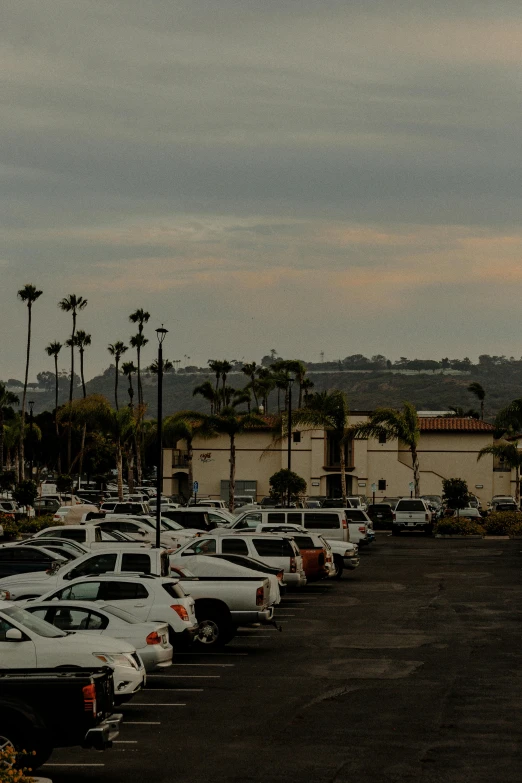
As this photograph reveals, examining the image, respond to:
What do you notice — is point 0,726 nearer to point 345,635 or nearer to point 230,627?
point 230,627

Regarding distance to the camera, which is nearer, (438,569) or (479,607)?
(479,607)

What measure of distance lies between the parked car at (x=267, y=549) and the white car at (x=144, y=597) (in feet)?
34.7

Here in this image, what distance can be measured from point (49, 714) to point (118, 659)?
312 cm

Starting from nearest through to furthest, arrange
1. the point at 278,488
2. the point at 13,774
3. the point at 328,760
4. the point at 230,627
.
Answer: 1. the point at 13,774
2. the point at 328,760
3. the point at 230,627
4. the point at 278,488

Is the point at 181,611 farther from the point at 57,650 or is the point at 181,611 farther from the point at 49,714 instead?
the point at 49,714

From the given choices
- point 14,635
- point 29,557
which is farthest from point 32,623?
point 29,557

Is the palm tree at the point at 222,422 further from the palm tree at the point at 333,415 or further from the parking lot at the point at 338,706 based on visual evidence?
the parking lot at the point at 338,706

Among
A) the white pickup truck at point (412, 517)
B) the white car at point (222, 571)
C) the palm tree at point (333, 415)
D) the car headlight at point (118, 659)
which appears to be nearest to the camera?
the car headlight at point (118, 659)

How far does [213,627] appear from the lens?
22.0 meters

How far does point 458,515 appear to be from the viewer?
222 feet

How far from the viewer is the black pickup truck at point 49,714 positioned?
1149 centimetres

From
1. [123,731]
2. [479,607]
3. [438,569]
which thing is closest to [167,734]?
[123,731]

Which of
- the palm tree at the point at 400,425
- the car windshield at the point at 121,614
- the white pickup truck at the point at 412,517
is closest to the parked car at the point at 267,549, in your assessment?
the car windshield at the point at 121,614

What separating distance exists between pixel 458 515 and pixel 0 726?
57.8 meters
